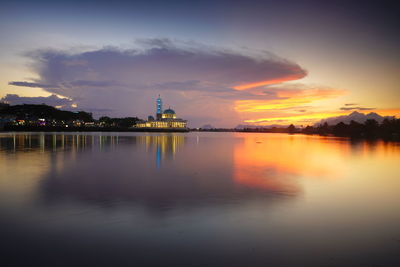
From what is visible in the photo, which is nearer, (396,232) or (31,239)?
(31,239)

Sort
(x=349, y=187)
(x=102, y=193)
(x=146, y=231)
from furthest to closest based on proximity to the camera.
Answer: (x=349, y=187) < (x=102, y=193) < (x=146, y=231)

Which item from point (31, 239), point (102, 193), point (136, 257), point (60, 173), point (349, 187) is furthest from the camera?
point (60, 173)

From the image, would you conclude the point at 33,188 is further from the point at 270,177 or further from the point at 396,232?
the point at 396,232

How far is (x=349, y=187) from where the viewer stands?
703 inches

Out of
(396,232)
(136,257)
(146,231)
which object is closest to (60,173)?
(146,231)

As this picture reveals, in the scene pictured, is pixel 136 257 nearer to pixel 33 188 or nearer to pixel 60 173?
pixel 33 188

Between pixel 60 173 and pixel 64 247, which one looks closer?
pixel 64 247

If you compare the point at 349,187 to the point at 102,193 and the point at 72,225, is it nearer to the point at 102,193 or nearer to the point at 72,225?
the point at 102,193

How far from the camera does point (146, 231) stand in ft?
29.7

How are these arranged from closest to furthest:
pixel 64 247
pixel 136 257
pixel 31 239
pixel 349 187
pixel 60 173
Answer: pixel 136 257, pixel 64 247, pixel 31 239, pixel 349 187, pixel 60 173

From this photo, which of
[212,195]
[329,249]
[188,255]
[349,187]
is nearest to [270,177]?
[349,187]

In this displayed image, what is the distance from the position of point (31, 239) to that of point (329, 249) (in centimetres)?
848

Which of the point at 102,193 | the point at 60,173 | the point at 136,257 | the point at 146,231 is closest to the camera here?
the point at 136,257

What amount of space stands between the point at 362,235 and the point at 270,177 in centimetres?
1158
